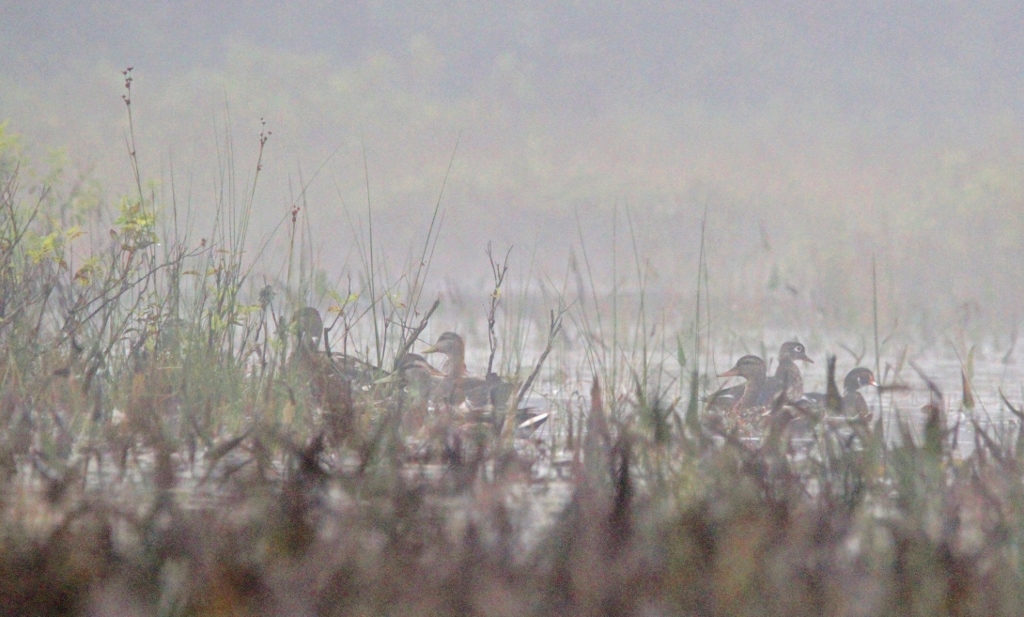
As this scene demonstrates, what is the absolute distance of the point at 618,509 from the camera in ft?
7.97

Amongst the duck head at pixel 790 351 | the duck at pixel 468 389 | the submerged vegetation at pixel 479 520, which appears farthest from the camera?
the duck head at pixel 790 351

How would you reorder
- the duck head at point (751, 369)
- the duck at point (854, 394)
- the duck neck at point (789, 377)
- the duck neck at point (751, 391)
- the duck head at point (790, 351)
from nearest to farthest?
the duck at point (854, 394) < the duck neck at point (751, 391) < the duck head at point (751, 369) < the duck neck at point (789, 377) < the duck head at point (790, 351)

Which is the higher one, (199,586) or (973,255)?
(973,255)

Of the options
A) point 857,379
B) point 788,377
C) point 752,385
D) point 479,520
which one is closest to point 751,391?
point 752,385

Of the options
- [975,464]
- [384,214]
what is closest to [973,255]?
[384,214]

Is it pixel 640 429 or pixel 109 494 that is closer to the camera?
pixel 109 494

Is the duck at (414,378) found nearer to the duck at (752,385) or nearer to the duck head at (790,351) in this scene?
the duck at (752,385)

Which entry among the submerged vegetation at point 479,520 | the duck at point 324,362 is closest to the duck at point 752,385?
the duck at point 324,362

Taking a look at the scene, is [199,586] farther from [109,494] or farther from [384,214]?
[384,214]

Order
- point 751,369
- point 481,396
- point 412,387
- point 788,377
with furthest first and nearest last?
1. point 788,377
2. point 751,369
3. point 481,396
4. point 412,387

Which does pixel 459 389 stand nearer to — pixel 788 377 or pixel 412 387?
pixel 412 387

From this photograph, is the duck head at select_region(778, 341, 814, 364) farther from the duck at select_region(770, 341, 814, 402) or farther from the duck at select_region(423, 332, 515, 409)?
the duck at select_region(423, 332, 515, 409)

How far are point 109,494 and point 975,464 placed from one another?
6.45 feet

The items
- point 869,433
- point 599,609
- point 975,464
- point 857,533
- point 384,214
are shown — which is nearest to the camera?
point 599,609
